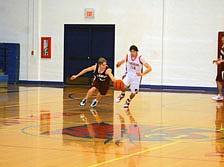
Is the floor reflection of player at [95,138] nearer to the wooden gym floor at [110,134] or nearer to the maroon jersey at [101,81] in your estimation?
the wooden gym floor at [110,134]

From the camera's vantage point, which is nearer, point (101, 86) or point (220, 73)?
point (101, 86)

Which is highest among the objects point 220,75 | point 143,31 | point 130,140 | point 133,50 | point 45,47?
point 143,31

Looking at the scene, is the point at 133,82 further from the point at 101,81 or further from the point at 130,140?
the point at 130,140

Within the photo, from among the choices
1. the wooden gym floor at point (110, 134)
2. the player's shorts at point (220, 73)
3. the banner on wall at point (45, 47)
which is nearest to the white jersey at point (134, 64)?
the wooden gym floor at point (110, 134)

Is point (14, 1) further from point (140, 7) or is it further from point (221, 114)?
point (221, 114)

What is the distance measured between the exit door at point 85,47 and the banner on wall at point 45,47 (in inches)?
28.1

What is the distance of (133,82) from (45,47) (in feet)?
36.0

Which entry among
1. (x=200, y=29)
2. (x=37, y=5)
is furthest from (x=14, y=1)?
(x=200, y=29)

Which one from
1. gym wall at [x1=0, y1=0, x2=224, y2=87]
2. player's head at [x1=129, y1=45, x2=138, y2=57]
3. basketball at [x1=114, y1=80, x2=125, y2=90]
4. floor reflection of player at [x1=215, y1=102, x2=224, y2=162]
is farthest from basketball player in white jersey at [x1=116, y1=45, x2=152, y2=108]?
gym wall at [x1=0, y1=0, x2=224, y2=87]

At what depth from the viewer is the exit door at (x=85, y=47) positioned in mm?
24125

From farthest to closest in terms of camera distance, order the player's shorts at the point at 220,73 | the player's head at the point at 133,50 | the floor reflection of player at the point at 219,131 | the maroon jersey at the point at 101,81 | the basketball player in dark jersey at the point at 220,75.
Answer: the player's shorts at the point at 220,73, the basketball player in dark jersey at the point at 220,75, the maroon jersey at the point at 101,81, the player's head at the point at 133,50, the floor reflection of player at the point at 219,131

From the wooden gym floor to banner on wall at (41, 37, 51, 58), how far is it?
8828 mm

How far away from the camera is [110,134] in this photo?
31.9 feet

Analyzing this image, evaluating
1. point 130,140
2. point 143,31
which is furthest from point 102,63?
point 143,31
